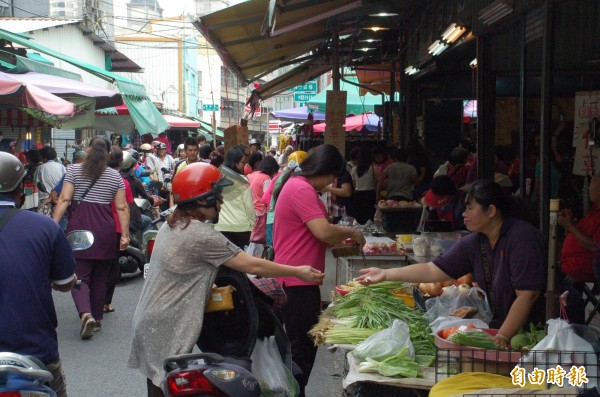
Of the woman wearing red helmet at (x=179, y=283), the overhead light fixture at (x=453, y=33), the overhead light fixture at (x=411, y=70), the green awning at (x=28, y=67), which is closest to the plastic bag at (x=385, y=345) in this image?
the woman wearing red helmet at (x=179, y=283)

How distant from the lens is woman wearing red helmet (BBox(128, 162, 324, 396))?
4.16 m

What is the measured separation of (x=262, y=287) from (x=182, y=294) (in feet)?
2.14

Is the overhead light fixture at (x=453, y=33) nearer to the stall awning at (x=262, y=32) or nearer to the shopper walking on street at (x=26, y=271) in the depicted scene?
the stall awning at (x=262, y=32)

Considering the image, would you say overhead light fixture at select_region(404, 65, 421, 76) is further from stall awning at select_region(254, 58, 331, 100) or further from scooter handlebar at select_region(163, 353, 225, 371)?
scooter handlebar at select_region(163, 353, 225, 371)

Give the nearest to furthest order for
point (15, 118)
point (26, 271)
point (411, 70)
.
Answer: point (26, 271) → point (411, 70) → point (15, 118)

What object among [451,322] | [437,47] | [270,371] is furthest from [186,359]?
[437,47]

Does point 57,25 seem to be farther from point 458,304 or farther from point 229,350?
point 229,350

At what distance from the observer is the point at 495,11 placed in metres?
7.41

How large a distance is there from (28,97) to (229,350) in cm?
729

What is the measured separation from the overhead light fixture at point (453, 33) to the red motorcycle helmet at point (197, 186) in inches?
231

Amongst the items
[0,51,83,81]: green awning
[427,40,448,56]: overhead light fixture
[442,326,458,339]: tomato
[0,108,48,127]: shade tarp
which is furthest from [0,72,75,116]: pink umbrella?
[442,326,458,339]: tomato

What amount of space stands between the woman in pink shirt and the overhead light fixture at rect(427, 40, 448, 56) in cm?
549

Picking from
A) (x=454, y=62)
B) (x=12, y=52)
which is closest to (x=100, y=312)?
(x=12, y=52)

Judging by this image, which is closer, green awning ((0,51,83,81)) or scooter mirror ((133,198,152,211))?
green awning ((0,51,83,81))
